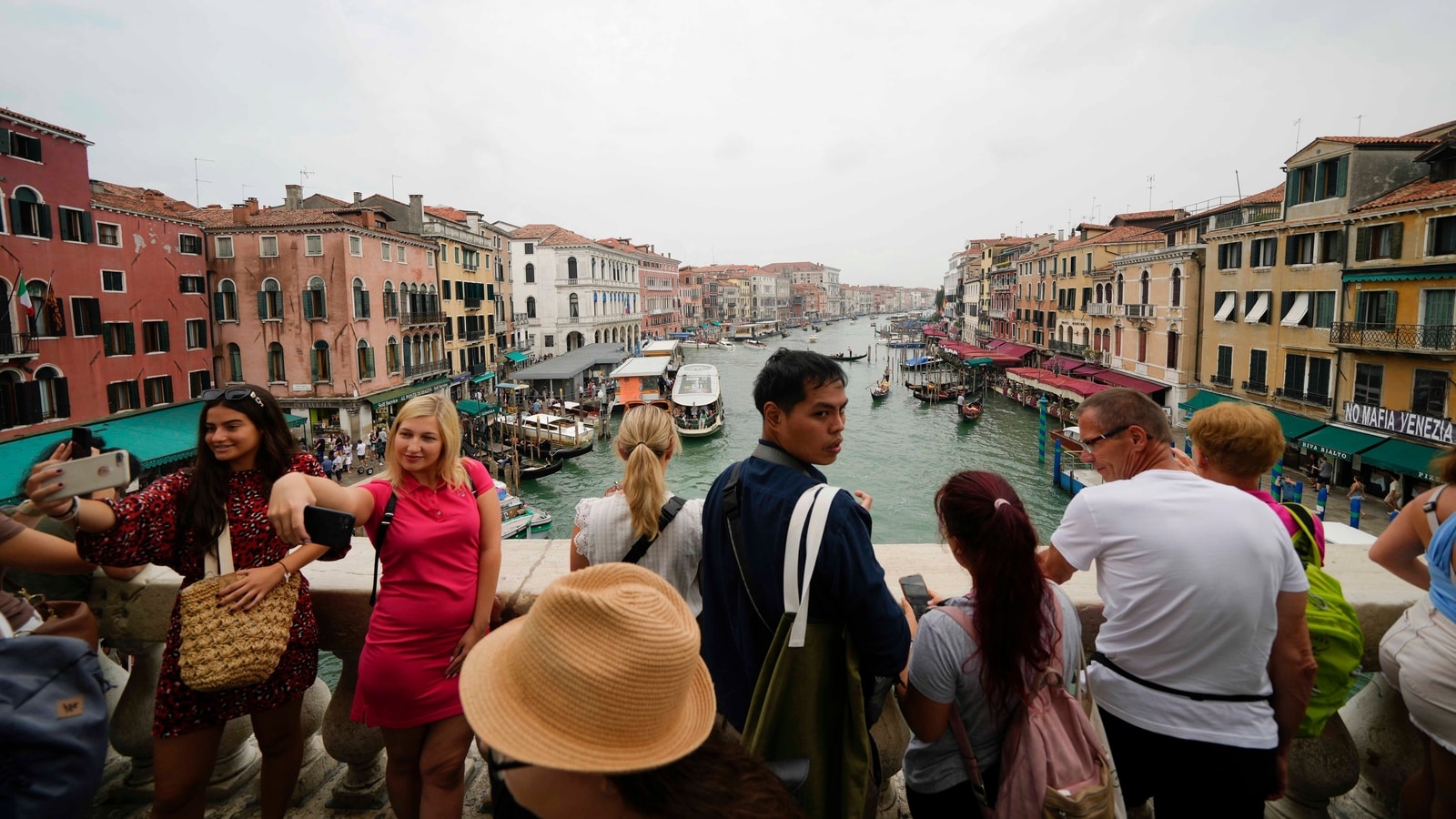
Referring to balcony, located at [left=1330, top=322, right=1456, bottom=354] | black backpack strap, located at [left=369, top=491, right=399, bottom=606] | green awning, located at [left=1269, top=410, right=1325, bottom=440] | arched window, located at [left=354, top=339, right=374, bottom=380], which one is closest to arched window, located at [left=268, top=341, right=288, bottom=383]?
arched window, located at [left=354, top=339, right=374, bottom=380]

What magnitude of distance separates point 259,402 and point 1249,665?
221cm

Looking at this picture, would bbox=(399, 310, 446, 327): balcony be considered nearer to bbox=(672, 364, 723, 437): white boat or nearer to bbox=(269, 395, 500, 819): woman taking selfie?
bbox=(672, 364, 723, 437): white boat

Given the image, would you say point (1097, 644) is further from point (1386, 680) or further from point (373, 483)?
point (373, 483)

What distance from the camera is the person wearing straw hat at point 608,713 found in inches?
34.4

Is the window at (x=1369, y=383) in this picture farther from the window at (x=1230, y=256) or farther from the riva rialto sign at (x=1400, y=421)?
the window at (x=1230, y=256)

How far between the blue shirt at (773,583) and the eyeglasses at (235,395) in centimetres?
111

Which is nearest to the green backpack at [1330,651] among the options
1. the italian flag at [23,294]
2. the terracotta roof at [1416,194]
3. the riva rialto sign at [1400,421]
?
the riva rialto sign at [1400,421]

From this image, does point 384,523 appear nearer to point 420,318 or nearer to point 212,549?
point 212,549

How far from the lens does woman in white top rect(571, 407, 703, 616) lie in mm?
1995

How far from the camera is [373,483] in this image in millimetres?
1805

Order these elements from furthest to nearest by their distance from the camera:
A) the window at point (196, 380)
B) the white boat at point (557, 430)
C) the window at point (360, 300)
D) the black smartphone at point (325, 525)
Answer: the white boat at point (557, 430), the window at point (360, 300), the window at point (196, 380), the black smartphone at point (325, 525)

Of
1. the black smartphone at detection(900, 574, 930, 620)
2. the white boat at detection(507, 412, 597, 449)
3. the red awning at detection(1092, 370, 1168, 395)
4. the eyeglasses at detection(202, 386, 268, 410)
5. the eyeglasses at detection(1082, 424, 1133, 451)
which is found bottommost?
the white boat at detection(507, 412, 597, 449)

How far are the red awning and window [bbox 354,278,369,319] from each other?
23.8m

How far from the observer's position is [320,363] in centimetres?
2125
